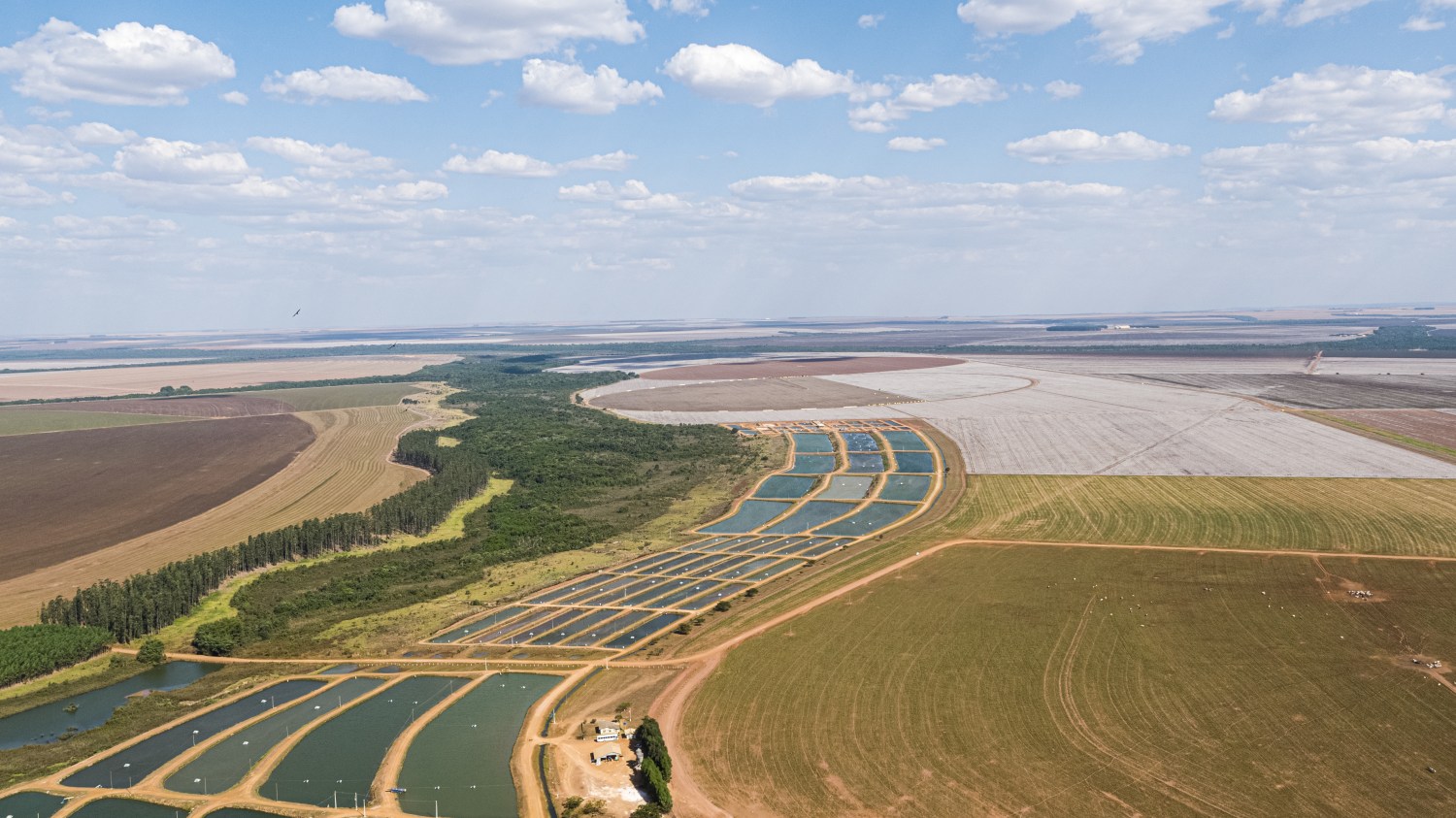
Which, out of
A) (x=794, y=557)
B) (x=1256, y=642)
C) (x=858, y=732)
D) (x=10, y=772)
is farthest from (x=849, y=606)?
(x=10, y=772)

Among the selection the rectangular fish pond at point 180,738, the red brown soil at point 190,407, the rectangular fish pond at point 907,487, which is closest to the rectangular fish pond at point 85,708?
the rectangular fish pond at point 180,738

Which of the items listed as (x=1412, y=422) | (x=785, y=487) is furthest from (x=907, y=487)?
(x=1412, y=422)

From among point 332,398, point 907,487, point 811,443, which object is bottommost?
point 907,487

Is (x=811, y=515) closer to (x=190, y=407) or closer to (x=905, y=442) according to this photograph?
(x=905, y=442)

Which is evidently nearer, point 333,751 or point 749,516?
point 333,751

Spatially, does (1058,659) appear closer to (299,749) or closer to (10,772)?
(299,749)

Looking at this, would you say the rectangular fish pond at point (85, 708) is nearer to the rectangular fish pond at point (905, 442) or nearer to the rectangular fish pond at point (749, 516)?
the rectangular fish pond at point (749, 516)
